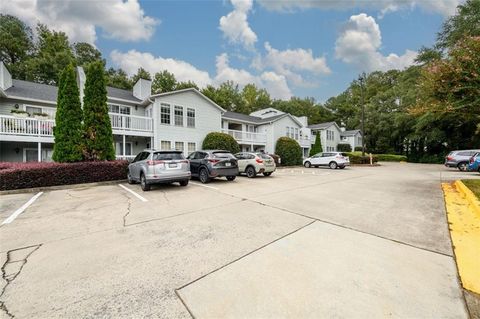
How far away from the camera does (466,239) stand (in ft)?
13.1

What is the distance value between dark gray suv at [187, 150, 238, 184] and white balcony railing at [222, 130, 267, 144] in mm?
12511

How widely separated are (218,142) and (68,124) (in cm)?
1045

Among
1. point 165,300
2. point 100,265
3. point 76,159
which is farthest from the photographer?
point 76,159

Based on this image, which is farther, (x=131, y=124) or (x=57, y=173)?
(x=131, y=124)

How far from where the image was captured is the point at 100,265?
316cm

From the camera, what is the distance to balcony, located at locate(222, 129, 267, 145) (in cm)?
2439

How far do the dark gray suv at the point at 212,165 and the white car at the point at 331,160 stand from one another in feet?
45.5

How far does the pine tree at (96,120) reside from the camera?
11586mm

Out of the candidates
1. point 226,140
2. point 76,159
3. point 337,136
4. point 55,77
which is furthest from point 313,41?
point 55,77

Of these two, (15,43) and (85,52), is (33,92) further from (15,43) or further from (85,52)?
(85,52)

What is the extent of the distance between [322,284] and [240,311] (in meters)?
1.10

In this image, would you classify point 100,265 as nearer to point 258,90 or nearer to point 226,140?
point 226,140

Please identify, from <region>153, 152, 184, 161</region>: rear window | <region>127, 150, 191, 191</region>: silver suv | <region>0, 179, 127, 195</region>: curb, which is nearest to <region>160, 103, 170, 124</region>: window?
<region>0, 179, 127, 195</region>: curb

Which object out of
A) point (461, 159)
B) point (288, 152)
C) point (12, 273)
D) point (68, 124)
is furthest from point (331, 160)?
point (12, 273)
